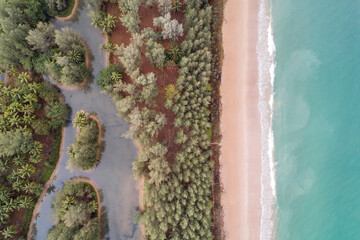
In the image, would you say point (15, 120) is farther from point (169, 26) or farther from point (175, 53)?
point (169, 26)

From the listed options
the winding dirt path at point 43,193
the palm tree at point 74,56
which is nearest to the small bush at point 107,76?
the palm tree at point 74,56

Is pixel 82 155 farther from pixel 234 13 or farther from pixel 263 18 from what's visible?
pixel 263 18

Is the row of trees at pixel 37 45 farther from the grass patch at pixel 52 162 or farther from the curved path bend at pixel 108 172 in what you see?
the grass patch at pixel 52 162

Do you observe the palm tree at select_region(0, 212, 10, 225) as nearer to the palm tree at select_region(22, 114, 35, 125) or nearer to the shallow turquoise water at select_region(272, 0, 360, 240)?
the palm tree at select_region(22, 114, 35, 125)

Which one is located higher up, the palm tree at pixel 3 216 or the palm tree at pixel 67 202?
the palm tree at pixel 67 202

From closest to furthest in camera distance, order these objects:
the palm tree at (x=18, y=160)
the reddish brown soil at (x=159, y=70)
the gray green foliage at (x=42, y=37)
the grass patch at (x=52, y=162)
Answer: the gray green foliage at (x=42, y=37) → the palm tree at (x=18, y=160) → the reddish brown soil at (x=159, y=70) → the grass patch at (x=52, y=162)

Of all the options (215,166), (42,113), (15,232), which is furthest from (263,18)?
(15,232)

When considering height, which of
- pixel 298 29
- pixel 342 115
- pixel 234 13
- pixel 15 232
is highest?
pixel 234 13
